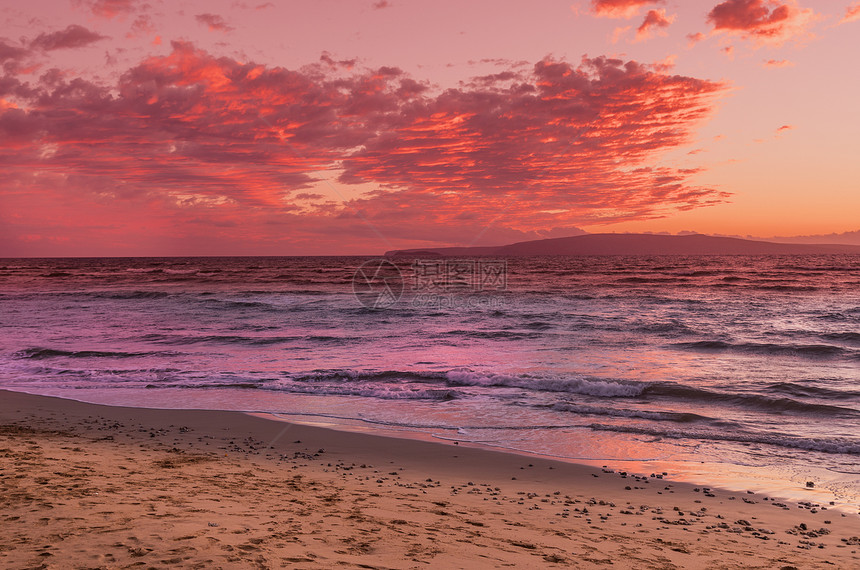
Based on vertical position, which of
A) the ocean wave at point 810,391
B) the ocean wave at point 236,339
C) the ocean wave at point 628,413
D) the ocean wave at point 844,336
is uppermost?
the ocean wave at point 844,336

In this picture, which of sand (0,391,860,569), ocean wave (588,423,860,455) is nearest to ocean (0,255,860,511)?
ocean wave (588,423,860,455)

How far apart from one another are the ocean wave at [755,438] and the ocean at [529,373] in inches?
1.7

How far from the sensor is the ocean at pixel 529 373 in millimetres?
9695

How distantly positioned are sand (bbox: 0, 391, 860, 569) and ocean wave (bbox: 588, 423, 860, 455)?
2849 mm

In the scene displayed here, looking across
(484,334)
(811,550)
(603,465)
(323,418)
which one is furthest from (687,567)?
(484,334)

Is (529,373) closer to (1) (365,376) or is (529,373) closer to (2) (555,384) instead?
(2) (555,384)

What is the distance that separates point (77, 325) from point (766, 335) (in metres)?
32.3

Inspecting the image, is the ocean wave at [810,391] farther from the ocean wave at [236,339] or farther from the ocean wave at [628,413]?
the ocean wave at [236,339]

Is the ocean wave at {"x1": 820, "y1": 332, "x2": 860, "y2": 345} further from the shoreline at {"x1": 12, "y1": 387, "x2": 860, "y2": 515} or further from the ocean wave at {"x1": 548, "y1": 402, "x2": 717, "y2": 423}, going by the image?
the shoreline at {"x1": 12, "y1": 387, "x2": 860, "y2": 515}

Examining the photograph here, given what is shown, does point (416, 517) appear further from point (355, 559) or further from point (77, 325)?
point (77, 325)

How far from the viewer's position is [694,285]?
51156mm

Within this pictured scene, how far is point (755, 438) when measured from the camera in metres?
10.1

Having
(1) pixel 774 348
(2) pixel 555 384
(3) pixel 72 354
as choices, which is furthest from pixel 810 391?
(3) pixel 72 354

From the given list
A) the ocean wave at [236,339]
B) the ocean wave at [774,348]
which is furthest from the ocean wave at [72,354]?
the ocean wave at [774,348]
